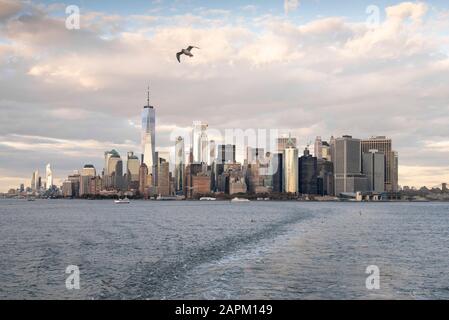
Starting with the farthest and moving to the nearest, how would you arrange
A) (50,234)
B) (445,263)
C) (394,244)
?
(50,234)
(394,244)
(445,263)

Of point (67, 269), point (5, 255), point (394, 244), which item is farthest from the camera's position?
point (394, 244)
